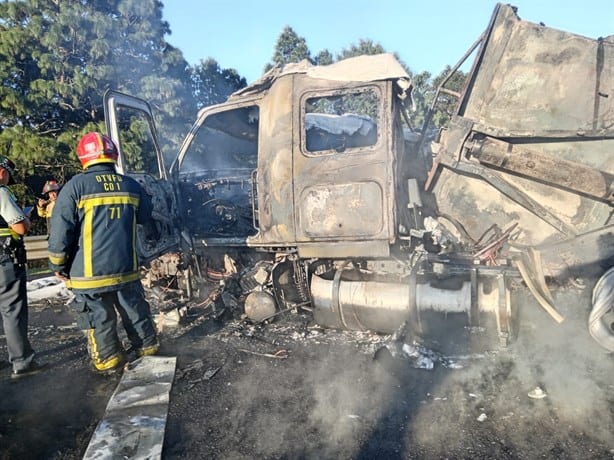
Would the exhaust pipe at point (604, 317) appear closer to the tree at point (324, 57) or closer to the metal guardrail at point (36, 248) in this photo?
the metal guardrail at point (36, 248)

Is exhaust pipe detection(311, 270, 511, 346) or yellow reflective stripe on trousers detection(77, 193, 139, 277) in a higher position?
yellow reflective stripe on trousers detection(77, 193, 139, 277)

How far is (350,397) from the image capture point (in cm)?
297

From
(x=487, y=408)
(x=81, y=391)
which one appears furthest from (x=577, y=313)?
(x=81, y=391)

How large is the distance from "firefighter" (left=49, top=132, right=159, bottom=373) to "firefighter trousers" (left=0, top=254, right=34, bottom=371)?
0.38 m

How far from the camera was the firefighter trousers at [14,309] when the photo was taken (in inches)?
133

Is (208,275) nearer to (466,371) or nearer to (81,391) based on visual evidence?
(81,391)

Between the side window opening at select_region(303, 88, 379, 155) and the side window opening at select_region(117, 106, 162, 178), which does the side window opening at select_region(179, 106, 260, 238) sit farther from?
the side window opening at select_region(117, 106, 162, 178)

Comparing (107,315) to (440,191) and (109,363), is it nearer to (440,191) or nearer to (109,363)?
(109,363)

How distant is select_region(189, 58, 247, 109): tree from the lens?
14164mm

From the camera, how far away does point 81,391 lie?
10.6 feet

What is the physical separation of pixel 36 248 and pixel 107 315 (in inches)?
214

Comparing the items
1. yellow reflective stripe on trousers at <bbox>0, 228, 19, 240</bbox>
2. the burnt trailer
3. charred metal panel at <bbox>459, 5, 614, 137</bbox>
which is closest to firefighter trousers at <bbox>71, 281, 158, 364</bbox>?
yellow reflective stripe on trousers at <bbox>0, 228, 19, 240</bbox>

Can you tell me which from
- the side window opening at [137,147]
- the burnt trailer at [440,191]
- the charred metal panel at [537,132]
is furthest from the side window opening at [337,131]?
the side window opening at [137,147]

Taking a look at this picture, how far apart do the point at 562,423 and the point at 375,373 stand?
1.29 metres
